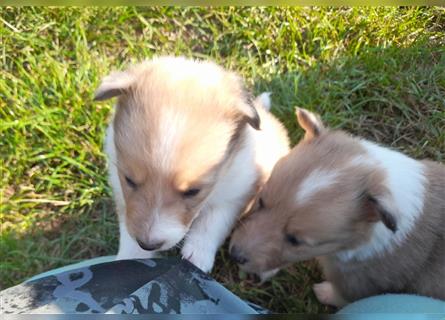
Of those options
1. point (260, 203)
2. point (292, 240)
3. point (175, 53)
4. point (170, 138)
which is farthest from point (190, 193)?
point (175, 53)

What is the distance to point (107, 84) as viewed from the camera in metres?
2.68

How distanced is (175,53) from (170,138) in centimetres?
190

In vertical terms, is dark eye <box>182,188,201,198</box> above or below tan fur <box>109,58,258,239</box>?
below

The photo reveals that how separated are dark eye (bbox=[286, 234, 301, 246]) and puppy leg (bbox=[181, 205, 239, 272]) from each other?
1.73 ft

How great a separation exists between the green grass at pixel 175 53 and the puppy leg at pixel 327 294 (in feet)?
0.30

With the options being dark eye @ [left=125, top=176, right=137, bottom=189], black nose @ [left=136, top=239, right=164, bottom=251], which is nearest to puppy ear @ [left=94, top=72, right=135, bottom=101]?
dark eye @ [left=125, top=176, right=137, bottom=189]

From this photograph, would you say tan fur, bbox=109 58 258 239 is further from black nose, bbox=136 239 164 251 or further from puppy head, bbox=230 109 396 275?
puppy head, bbox=230 109 396 275

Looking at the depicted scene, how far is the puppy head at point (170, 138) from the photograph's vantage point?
7.99 ft

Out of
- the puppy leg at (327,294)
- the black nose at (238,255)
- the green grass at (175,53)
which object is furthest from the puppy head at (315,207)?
the green grass at (175,53)

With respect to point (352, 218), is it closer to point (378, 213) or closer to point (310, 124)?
point (378, 213)

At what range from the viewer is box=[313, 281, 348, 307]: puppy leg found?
10.9 feet

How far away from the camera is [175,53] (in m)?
4.13

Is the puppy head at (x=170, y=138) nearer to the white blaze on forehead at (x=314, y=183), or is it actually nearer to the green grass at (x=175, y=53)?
the white blaze on forehead at (x=314, y=183)

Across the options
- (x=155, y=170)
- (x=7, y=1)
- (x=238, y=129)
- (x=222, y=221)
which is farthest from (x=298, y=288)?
(x=7, y=1)
